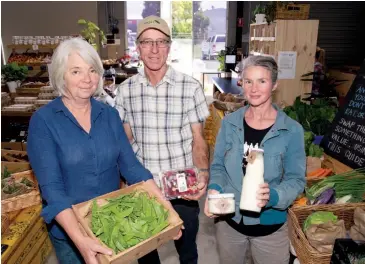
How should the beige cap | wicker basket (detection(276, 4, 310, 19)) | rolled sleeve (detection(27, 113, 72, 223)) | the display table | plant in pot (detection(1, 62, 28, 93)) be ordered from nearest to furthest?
rolled sleeve (detection(27, 113, 72, 223)), the beige cap, the display table, wicker basket (detection(276, 4, 310, 19)), plant in pot (detection(1, 62, 28, 93))

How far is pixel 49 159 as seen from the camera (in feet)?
4.79

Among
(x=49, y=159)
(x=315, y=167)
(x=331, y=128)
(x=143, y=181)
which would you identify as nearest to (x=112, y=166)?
(x=143, y=181)

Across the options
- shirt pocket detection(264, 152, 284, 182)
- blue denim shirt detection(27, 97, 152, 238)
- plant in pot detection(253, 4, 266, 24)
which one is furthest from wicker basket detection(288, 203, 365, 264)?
plant in pot detection(253, 4, 266, 24)

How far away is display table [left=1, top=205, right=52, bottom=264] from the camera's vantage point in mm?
2176

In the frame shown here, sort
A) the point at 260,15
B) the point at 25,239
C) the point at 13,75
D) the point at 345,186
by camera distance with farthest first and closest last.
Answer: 1. the point at 13,75
2. the point at 260,15
3. the point at 25,239
4. the point at 345,186

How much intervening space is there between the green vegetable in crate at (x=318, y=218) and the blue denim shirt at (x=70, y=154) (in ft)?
3.76

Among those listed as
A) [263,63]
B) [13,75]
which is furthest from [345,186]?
[13,75]

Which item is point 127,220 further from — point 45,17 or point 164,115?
point 45,17

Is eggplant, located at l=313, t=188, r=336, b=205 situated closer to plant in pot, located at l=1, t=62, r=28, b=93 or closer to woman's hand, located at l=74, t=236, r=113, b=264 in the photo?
woman's hand, located at l=74, t=236, r=113, b=264

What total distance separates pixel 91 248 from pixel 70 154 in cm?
47

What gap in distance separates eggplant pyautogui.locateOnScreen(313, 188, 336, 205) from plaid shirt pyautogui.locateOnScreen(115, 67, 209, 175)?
0.98 m

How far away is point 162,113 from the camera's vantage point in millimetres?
2059

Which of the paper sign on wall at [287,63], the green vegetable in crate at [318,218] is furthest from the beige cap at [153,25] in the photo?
the paper sign on wall at [287,63]

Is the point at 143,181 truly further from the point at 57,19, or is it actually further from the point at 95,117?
the point at 57,19
